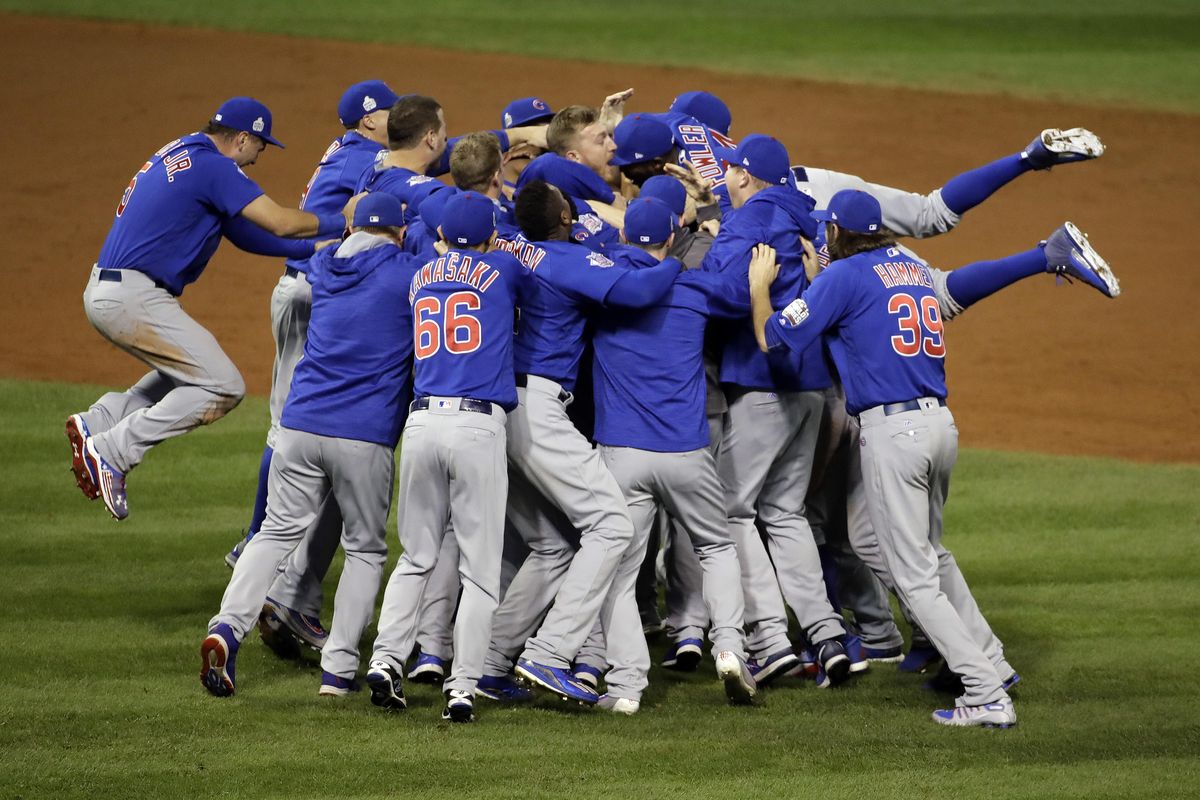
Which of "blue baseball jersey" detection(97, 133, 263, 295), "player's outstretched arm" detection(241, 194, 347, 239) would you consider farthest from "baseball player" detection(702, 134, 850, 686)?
"blue baseball jersey" detection(97, 133, 263, 295)

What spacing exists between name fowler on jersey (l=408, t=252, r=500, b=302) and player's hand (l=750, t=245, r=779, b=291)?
1109 millimetres

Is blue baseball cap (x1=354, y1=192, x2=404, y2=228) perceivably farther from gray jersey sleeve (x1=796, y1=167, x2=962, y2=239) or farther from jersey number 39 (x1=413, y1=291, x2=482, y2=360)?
gray jersey sleeve (x1=796, y1=167, x2=962, y2=239)

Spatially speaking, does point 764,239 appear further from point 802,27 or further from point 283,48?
point 802,27

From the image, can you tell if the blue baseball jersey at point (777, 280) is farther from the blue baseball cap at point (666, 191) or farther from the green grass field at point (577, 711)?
the green grass field at point (577, 711)

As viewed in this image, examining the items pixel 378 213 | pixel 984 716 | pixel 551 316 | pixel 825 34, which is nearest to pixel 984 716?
pixel 984 716

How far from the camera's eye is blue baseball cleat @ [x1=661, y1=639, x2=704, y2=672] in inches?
269

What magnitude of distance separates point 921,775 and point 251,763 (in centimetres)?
239

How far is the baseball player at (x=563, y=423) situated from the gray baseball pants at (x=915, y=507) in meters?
1.02

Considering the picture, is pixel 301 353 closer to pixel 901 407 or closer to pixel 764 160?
pixel 764 160

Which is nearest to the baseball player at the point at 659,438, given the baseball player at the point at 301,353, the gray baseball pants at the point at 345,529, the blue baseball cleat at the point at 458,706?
the blue baseball cleat at the point at 458,706

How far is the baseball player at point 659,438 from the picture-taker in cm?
634

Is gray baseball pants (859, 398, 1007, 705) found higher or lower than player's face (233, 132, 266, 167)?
lower

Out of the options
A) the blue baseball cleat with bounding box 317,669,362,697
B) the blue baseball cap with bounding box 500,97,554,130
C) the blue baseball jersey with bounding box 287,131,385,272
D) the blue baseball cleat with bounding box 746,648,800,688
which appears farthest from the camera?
the blue baseball cap with bounding box 500,97,554,130

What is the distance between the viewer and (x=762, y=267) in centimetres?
650
